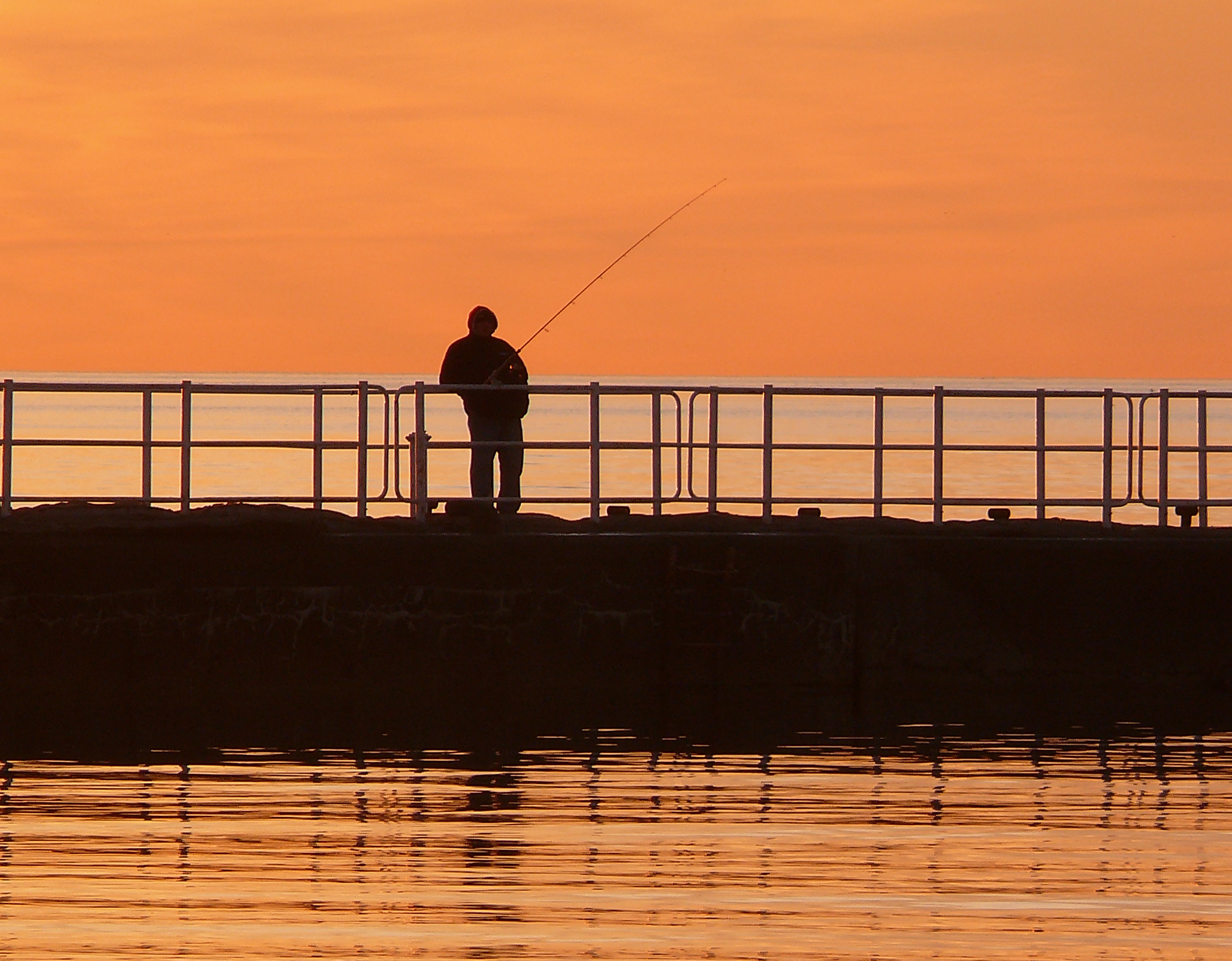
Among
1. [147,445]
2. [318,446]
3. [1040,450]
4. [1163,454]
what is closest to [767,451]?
[1040,450]

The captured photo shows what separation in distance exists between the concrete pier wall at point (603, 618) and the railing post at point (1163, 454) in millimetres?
636

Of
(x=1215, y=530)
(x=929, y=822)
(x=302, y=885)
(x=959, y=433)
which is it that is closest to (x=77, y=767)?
(x=302, y=885)

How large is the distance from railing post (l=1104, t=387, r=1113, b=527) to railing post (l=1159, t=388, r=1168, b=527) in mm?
379

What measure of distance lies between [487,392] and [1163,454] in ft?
16.8

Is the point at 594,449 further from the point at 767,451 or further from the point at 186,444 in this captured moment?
the point at 186,444

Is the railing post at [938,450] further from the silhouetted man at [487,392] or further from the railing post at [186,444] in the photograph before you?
the railing post at [186,444]

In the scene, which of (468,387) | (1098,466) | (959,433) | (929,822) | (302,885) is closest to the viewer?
(302,885)

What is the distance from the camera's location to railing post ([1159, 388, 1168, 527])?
18.0 m

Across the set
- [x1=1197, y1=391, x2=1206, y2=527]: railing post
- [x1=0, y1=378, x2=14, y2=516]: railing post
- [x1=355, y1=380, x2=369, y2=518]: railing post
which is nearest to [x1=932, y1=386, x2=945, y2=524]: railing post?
[x1=1197, y1=391, x2=1206, y2=527]: railing post

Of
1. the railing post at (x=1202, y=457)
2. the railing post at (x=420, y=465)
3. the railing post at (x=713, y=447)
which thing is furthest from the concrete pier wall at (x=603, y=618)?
the railing post at (x=1202, y=457)

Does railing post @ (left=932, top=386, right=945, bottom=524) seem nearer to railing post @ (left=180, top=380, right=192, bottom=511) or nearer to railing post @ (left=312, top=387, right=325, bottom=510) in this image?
railing post @ (left=312, top=387, right=325, bottom=510)

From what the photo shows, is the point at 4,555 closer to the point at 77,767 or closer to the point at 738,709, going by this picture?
the point at 77,767

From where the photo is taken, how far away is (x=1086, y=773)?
44.7 ft

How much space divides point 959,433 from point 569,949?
12363 centimetres
